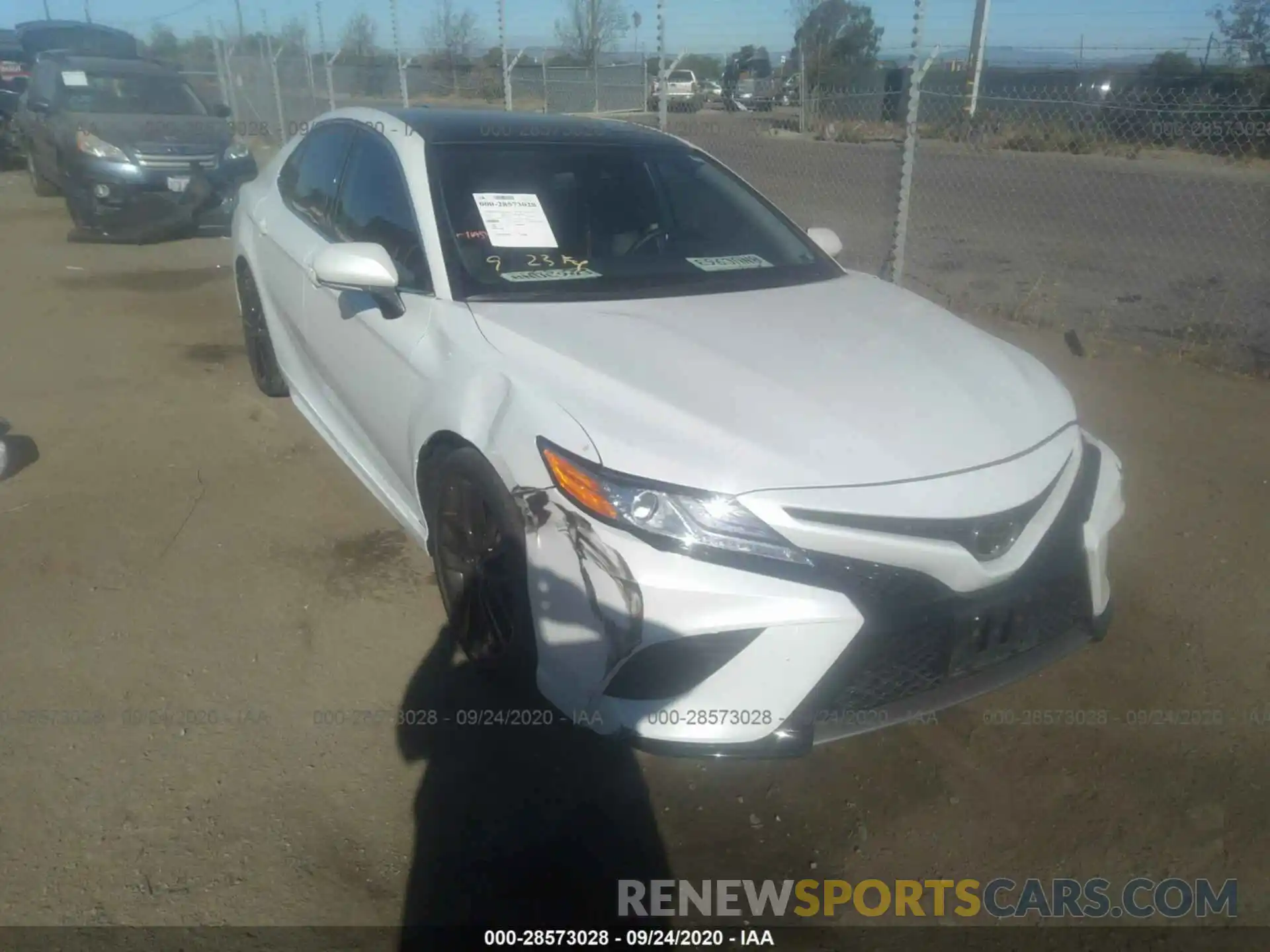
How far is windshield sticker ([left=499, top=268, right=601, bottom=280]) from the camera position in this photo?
3.18m

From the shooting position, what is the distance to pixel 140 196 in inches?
383

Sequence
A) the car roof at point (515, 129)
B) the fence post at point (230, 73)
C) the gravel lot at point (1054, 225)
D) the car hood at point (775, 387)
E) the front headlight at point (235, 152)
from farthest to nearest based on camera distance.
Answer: the fence post at point (230, 73) < the front headlight at point (235, 152) < the gravel lot at point (1054, 225) < the car roof at point (515, 129) < the car hood at point (775, 387)

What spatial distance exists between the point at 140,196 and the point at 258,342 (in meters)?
5.69

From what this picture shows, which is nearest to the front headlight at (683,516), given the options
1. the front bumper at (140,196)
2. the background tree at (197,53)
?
the front bumper at (140,196)

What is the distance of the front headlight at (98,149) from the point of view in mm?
9602

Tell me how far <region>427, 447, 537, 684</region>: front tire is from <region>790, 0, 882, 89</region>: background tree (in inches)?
492

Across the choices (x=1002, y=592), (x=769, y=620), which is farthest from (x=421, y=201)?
(x=1002, y=592)

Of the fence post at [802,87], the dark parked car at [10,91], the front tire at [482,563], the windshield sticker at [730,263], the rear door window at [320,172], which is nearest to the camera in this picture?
the front tire at [482,563]

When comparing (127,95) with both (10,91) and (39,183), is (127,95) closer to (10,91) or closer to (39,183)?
(39,183)

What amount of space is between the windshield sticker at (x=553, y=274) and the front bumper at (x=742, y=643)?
1.03 m

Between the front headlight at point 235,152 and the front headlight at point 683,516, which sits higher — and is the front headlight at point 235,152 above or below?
above

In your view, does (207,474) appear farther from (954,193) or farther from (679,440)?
(954,193)

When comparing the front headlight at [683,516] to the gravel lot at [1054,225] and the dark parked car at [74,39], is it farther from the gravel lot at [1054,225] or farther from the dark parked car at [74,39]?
the dark parked car at [74,39]

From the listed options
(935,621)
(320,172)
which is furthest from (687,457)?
(320,172)
